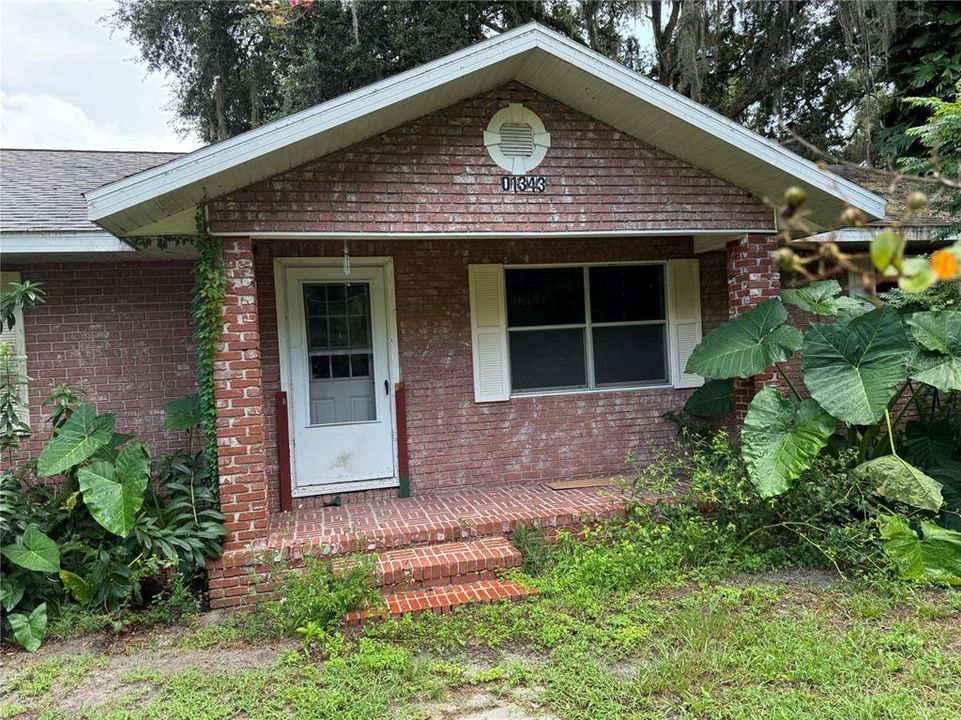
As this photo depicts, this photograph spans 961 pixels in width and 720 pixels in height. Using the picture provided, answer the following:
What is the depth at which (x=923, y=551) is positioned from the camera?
431cm

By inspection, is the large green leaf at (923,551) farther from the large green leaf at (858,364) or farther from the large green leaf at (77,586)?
the large green leaf at (77,586)

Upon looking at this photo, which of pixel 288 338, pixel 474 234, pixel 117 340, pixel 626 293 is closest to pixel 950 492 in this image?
pixel 626 293

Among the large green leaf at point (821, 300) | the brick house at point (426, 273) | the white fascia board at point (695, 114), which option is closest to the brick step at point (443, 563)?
the brick house at point (426, 273)

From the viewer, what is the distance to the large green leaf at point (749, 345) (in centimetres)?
500

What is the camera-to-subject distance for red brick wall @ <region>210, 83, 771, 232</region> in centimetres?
461

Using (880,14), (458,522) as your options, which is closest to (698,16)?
(880,14)

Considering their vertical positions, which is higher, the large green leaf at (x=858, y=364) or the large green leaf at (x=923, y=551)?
the large green leaf at (x=858, y=364)

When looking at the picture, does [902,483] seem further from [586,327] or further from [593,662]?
[586,327]

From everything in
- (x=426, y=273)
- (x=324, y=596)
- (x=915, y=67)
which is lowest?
(x=324, y=596)

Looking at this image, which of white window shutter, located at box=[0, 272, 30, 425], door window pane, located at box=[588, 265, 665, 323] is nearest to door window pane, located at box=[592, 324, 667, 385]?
door window pane, located at box=[588, 265, 665, 323]

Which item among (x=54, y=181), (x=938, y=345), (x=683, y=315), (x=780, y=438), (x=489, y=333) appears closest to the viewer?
(x=780, y=438)

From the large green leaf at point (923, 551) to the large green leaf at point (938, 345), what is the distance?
3.58 ft

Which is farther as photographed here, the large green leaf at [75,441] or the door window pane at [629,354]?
the door window pane at [629,354]

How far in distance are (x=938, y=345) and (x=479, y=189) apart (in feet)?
12.0
